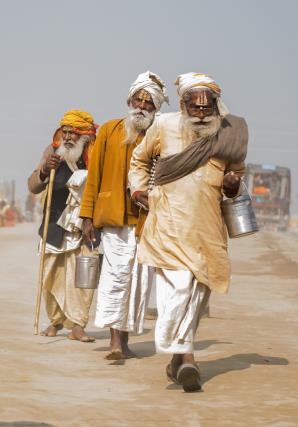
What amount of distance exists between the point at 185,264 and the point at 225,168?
0.69m

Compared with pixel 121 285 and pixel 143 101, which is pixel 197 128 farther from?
pixel 121 285

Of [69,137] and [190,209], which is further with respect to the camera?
[69,137]

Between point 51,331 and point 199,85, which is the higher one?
point 199,85

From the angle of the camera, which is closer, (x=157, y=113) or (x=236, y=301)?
(x=157, y=113)

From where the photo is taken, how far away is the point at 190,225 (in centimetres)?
749

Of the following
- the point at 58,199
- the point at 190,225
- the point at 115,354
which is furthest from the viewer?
the point at 58,199

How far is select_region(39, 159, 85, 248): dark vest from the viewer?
1018 centimetres

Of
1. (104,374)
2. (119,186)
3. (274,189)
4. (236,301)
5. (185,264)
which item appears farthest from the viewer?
(274,189)

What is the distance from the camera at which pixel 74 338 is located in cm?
991

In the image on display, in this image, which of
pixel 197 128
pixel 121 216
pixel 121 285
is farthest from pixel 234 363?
pixel 197 128

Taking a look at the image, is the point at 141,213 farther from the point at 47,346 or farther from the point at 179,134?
the point at 47,346

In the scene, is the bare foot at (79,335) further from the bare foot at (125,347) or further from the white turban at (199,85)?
the white turban at (199,85)

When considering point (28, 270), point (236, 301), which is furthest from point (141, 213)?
point (28, 270)

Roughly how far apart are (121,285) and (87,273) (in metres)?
0.71
